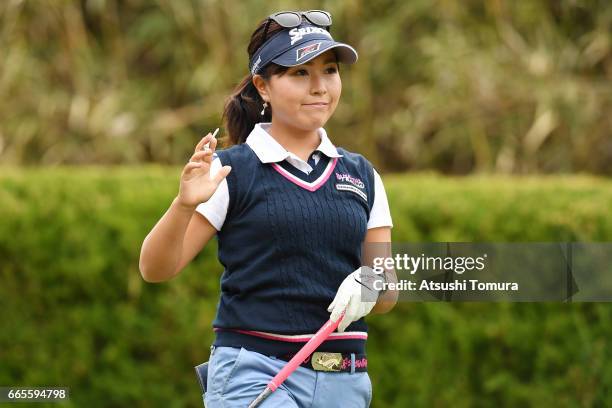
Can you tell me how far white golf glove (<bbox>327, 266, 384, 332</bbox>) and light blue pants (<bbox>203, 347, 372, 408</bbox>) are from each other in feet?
0.53

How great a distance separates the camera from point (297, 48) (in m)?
3.31

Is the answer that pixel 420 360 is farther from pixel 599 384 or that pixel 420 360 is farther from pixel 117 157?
Result: pixel 117 157

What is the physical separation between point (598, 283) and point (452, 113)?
4.28 meters

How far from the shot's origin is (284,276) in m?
3.20

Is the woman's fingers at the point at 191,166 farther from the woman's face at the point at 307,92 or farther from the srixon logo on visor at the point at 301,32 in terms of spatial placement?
the srixon logo on visor at the point at 301,32

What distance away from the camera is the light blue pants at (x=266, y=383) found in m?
3.15

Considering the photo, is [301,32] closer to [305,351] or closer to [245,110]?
[245,110]

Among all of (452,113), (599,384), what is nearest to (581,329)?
(599,384)

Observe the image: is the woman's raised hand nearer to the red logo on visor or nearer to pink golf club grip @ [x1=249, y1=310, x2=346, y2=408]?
the red logo on visor

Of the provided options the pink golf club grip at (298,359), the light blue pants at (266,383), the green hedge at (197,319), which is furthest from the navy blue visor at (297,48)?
the green hedge at (197,319)

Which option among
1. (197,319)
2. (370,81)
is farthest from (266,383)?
(370,81)

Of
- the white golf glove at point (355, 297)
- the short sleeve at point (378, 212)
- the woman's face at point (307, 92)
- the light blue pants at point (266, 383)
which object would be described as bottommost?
the light blue pants at point (266, 383)

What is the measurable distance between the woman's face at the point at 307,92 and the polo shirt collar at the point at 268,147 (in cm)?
8

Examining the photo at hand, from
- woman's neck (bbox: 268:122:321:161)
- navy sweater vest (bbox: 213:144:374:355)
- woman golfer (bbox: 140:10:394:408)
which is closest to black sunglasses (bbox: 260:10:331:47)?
woman golfer (bbox: 140:10:394:408)
